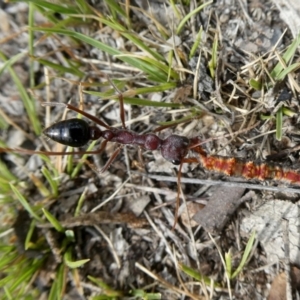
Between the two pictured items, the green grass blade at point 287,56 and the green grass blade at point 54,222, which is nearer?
the green grass blade at point 287,56

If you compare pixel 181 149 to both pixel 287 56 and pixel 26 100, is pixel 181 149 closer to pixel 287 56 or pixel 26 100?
pixel 287 56

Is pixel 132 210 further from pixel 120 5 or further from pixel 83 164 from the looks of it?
pixel 120 5

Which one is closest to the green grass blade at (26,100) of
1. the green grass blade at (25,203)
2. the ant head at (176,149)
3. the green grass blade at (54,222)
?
the green grass blade at (25,203)

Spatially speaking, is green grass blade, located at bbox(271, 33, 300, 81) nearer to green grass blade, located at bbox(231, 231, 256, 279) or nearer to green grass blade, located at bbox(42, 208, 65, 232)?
green grass blade, located at bbox(231, 231, 256, 279)

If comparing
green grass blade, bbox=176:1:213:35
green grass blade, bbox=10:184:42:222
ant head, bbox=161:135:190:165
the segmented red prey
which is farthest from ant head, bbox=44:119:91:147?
green grass blade, bbox=176:1:213:35

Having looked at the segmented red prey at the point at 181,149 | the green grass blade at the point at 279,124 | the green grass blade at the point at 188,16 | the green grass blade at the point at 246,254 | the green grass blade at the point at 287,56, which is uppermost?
the green grass blade at the point at 188,16

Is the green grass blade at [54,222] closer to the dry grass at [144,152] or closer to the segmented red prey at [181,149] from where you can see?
the dry grass at [144,152]

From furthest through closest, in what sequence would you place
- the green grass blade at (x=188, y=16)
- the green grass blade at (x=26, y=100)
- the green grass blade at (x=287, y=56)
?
1. the green grass blade at (x=26, y=100)
2. the green grass blade at (x=188, y=16)
3. the green grass blade at (x=287, y=56)

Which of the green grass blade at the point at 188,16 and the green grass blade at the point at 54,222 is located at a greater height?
the green grass blade at the point at 188,16

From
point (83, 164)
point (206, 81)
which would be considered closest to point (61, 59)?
point (83, 164)

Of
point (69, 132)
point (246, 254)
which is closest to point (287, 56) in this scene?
point (246, 254)
